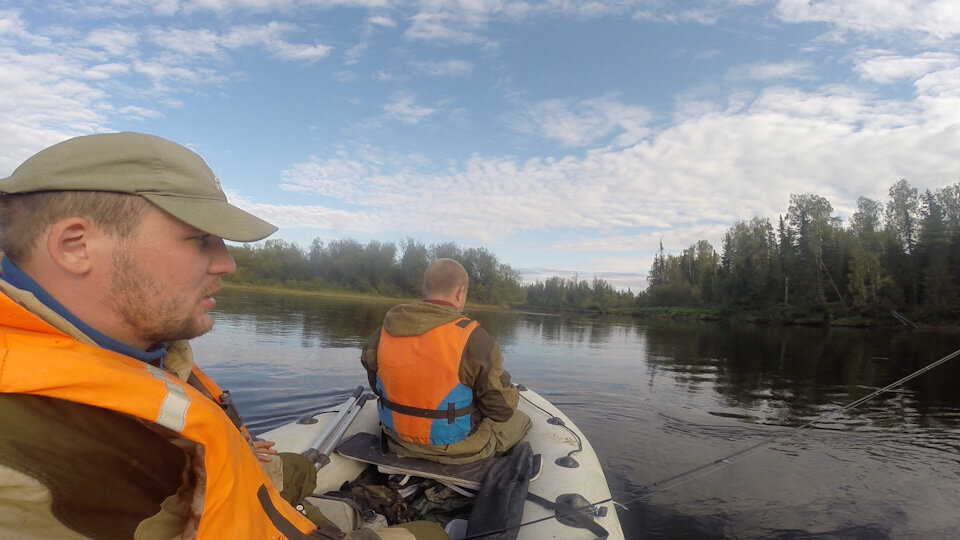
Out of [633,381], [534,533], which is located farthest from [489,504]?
[633,381]

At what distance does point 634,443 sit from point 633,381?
506 centimetres

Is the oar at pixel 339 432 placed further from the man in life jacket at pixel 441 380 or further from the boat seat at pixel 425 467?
the man in life jacket at pixel 441 380

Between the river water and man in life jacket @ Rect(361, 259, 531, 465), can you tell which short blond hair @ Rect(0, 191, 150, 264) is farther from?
the river water

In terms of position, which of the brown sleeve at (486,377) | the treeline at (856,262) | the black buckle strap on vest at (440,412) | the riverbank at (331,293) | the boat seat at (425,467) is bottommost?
the riverbank at (331,293)

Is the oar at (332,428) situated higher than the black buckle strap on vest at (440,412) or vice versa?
the black buckle strap on vest at (440,412)

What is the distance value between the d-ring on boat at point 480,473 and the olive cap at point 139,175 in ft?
6.48

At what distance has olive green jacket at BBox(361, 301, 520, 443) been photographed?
10.0 feet

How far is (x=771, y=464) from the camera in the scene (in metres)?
6.26

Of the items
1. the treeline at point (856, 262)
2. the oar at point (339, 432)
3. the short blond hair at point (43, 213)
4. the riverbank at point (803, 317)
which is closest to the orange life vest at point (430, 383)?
the oar at point (339, 432)

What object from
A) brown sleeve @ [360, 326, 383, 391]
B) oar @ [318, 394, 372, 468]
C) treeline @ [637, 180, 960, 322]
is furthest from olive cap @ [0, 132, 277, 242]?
treeline @ [637, 180, 960, 322]

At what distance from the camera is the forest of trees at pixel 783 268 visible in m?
40.2

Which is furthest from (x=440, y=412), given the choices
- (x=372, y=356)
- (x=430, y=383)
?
(x=372, y=356)

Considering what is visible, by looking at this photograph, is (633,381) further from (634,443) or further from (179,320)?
(179,320)

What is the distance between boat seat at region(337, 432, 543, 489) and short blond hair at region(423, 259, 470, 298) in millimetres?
1103
